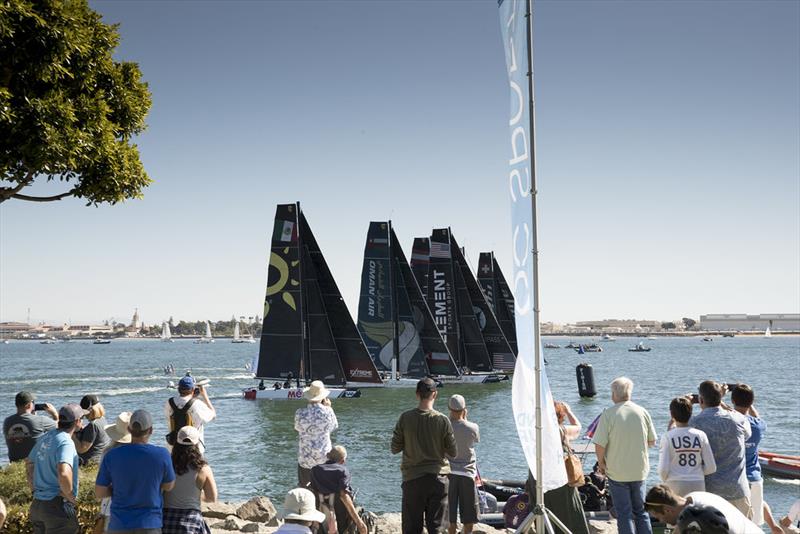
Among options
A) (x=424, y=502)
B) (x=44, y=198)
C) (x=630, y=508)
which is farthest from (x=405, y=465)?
(x=44, y=198)

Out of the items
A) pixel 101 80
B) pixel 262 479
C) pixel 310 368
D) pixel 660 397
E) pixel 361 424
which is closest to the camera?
pixel 101 80

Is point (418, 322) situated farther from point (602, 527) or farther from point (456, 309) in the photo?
point (602, 527)

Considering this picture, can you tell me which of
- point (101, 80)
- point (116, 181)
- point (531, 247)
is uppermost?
point (101, 80)

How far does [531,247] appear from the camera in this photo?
6.52m

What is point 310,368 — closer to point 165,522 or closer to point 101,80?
point 101,80

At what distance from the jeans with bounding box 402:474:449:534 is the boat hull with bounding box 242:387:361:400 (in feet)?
103

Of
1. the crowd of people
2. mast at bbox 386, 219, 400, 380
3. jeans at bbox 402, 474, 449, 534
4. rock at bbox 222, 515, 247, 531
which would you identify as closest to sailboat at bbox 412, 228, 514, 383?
mast at bbox 386, 219, 400, 380

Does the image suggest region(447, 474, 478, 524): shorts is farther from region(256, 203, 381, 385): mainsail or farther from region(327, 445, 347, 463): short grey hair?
region(256, 203, 381, 385): mainsail

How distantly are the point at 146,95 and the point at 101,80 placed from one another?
980mm

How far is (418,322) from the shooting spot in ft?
157

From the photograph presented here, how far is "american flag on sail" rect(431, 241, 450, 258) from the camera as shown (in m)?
52.7

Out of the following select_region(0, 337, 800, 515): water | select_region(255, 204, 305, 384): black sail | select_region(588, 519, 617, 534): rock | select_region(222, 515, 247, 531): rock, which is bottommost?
select_region(0, 337, 800, 515): water

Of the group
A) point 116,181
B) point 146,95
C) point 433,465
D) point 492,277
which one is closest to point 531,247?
point 433,465

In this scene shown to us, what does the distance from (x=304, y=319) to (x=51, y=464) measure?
1322 inches
